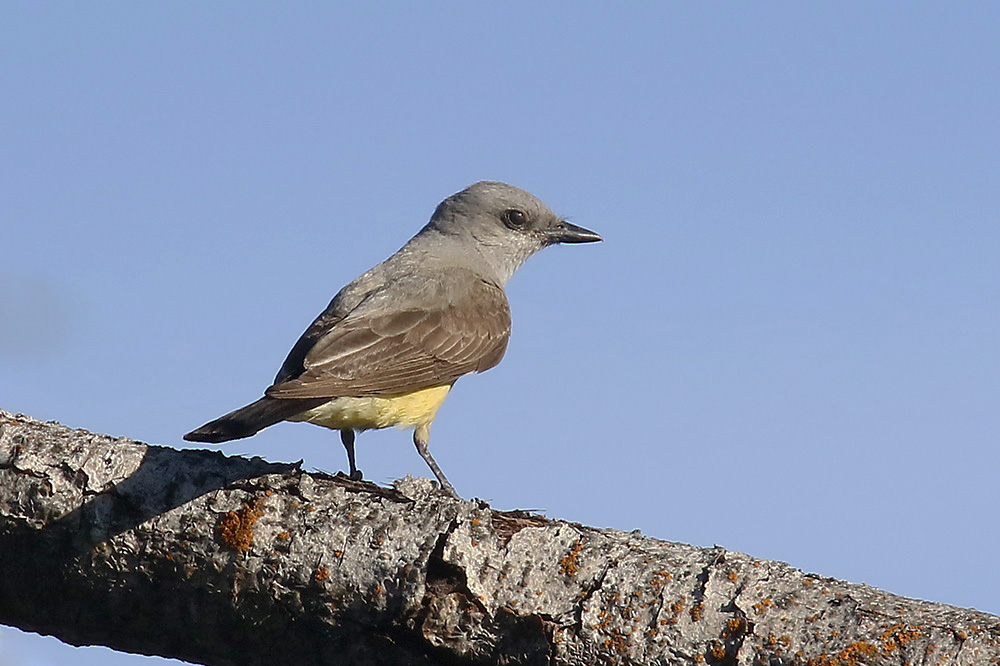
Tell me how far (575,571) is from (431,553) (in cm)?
52

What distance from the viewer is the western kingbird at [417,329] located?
652 cm

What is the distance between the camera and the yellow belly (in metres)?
6.79

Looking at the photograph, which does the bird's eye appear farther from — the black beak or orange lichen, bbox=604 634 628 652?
orange lichen, bbox=604 634 628 652

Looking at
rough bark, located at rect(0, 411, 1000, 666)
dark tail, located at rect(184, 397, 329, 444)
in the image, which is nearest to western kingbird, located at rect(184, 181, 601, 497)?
dark tail, located at rect(184, 397, 329, 444)

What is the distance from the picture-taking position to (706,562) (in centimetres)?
411

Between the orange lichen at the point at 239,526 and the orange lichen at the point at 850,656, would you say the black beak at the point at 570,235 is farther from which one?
the orange lichen at the point at 850,656

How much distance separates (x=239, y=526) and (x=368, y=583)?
0.57 meters

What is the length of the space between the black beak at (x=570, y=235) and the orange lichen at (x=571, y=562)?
5.82 metres

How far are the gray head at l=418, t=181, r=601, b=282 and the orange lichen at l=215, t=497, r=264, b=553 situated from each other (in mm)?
5115

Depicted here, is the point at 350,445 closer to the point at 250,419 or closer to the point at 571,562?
the point at 250,419

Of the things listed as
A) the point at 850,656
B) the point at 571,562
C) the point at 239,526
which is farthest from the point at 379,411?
the point at 850,656

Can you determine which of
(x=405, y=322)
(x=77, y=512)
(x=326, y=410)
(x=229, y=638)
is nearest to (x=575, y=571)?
(x=229, y=638)

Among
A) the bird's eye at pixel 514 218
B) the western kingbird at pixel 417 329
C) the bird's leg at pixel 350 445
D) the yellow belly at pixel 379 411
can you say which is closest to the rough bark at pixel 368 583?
the western kingbird at pixel 417 329

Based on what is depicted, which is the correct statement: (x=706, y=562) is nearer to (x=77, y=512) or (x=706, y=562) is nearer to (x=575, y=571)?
(x=575, y=571)
